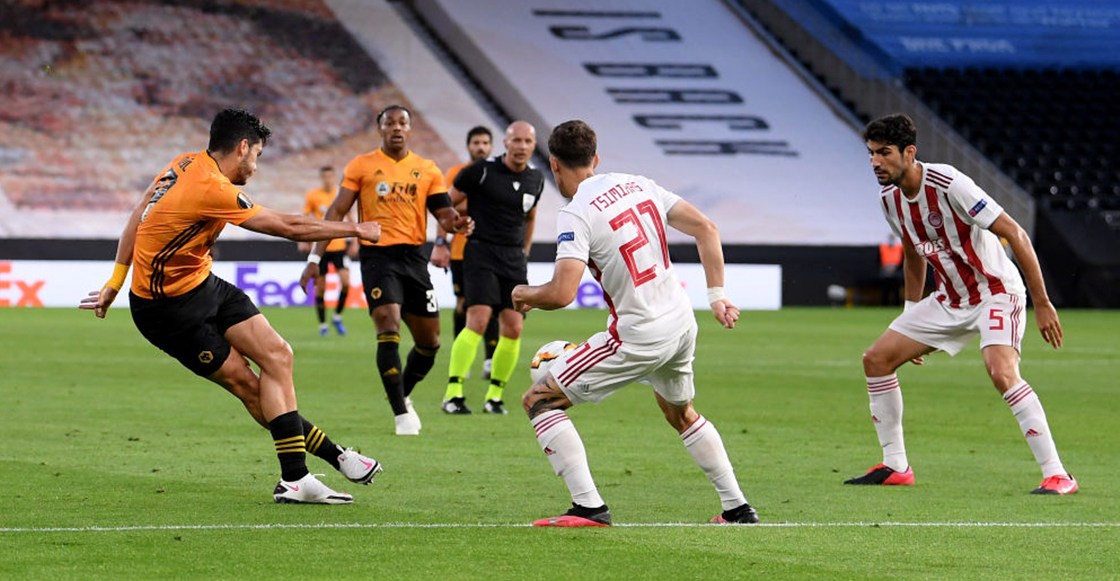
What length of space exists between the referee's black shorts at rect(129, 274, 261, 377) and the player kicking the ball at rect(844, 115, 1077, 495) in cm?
325

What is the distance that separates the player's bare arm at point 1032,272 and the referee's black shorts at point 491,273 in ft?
16.9

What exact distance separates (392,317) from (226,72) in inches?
1100

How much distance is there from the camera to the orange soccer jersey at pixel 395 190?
37.1 ft

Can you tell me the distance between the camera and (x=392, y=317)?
11070 mm

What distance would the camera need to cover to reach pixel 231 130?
7.32 meters

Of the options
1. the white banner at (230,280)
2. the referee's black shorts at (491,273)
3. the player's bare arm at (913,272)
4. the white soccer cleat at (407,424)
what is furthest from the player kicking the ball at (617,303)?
the white banner at (230,280)

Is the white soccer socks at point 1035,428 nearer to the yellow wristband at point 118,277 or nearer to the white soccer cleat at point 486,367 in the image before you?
the yellow wristband at point 118,277

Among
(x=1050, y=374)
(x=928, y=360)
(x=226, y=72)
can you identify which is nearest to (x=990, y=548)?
(x=1050, y=374)

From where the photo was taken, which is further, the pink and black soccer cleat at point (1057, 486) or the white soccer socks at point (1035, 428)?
the white soccer socks at point (1035, 428)

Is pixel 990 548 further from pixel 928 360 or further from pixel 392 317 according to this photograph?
pixel 928 360

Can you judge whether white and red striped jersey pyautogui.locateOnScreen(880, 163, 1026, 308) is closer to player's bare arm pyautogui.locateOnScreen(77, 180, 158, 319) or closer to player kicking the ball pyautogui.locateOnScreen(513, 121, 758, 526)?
player kicking the ball pyautogui.locateOnScreen(513, 121, 758, 526)

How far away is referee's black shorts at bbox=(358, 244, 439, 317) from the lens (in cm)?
1109

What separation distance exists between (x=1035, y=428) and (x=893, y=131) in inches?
66.3

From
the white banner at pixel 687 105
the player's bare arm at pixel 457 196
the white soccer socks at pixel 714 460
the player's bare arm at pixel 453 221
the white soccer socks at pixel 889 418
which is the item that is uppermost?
the white soccer socks at pixel 714 460
